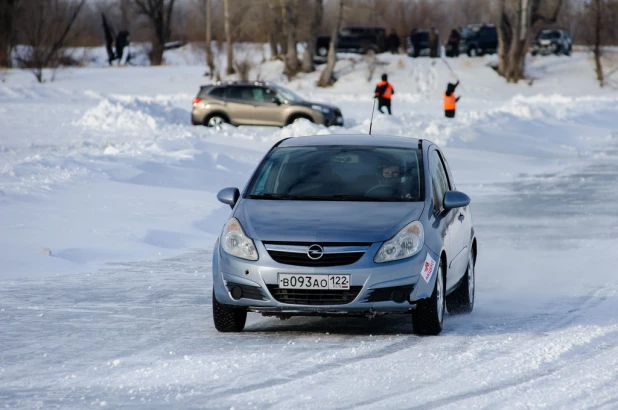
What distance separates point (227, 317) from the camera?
8.23 meters

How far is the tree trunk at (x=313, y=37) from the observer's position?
67250mm

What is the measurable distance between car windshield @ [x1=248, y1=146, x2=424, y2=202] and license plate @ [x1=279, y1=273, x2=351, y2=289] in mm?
1013

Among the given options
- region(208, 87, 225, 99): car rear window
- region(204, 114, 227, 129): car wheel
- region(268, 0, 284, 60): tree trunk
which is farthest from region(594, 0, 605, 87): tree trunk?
region(204, 114, 227, 129): car wheel

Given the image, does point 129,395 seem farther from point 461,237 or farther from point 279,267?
point 461,237

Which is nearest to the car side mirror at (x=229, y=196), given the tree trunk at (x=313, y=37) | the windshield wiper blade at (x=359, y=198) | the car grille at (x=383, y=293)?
the windshield wiper blade at (x=359, y=198)

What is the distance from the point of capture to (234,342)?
7.93 metres

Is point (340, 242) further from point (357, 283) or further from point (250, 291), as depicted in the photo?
point (250, 291)

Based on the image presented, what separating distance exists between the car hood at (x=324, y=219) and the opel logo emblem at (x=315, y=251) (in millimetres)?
47

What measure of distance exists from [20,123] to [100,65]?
5164 centimetres

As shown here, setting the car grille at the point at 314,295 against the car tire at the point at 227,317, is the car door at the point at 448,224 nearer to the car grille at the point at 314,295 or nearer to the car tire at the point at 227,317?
the car grille at the point at 314,295

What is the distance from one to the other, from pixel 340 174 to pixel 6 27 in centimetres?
5718

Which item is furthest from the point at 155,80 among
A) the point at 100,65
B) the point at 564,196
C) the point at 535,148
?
the point at 564,196

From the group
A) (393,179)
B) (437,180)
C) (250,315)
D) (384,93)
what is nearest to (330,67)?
(384,93)

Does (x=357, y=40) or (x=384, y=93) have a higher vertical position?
(x=384, y=93)
